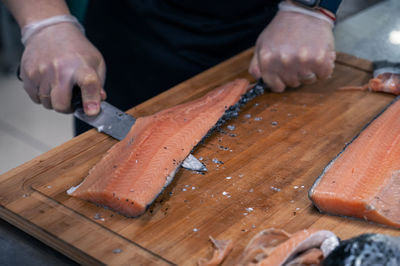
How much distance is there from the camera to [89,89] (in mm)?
2623

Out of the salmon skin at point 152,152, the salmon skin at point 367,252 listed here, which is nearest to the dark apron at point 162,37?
the salmon skin at point 152,152

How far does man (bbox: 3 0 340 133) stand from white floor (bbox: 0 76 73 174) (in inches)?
81.0

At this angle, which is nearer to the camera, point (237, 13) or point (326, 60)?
point (326, 60)

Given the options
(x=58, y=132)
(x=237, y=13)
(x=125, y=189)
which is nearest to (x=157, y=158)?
(x=125, y=189)

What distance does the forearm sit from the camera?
9.32 ft

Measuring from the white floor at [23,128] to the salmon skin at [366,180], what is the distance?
365 centimetres

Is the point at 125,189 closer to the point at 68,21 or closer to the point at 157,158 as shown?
the point at 157,158

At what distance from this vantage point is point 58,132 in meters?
5.71

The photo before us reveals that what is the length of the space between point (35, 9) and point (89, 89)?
589 mm

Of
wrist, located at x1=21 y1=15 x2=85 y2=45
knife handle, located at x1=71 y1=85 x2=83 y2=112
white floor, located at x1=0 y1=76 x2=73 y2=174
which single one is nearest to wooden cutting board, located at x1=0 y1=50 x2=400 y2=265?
knife handle, located at x1=71 y1=85 x2=83 y2=112

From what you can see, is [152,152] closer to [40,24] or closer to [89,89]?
[89,89]

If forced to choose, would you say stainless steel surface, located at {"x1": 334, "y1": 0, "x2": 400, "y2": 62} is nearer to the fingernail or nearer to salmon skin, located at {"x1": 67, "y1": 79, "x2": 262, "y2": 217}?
salmon skin, located at {"x1": 67, "y1": 79, "x2": 262, "y2": 217}

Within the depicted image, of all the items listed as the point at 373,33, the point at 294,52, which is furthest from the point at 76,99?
the point at 373,33

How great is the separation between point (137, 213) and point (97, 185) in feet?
0.68
